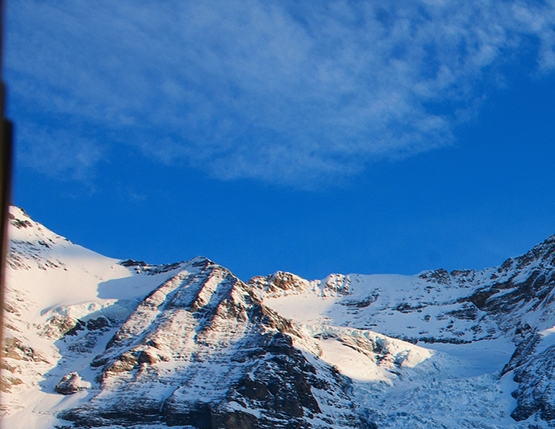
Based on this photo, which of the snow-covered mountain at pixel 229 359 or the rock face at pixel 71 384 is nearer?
the snow-covered mountain at pixel 229 359

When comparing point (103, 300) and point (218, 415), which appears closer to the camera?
point (218, 415)

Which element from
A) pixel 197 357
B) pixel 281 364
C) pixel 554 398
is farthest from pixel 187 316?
pixel 554 398

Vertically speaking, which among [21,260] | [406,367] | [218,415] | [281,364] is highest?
[21,260]

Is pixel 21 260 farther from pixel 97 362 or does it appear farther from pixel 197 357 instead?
pixel 197 357

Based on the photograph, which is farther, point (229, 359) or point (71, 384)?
point (229, 359)

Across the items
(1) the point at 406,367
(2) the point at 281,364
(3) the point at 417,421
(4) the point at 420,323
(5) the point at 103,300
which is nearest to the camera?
(3) the point at 417,421

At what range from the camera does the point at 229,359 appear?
482ft

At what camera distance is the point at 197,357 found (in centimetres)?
14800

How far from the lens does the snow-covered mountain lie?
5037 inches

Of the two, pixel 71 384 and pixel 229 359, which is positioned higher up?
pixel 229 359

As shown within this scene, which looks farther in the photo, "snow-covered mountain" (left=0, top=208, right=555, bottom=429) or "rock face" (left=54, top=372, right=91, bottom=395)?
"rock face" (left=54, top=372, right=91, bottom=395)

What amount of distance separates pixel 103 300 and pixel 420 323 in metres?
70.0

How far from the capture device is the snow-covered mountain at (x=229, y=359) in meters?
128

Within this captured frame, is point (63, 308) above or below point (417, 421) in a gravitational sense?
above
